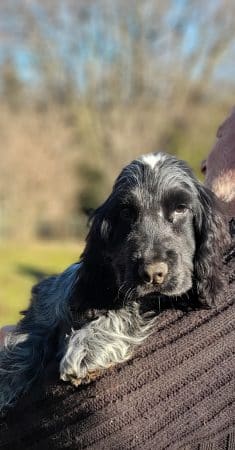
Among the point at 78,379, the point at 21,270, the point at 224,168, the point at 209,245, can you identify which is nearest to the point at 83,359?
the point at 78,379

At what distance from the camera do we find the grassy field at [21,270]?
14717mm

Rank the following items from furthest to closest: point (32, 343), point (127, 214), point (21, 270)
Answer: point (21, 270)
point (32, 343)
point (127, 214)

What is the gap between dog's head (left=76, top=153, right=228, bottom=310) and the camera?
2777mm

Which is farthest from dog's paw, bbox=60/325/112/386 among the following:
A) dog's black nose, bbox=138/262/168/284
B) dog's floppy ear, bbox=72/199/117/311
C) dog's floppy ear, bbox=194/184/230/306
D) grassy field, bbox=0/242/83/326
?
grassy field, bbox=0/242/83/326

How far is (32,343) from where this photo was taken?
3100mm

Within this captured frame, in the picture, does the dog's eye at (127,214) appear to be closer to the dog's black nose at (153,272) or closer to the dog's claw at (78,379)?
the dog's black nose at (153,272)

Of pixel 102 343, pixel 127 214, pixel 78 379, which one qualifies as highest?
pixel 127 214

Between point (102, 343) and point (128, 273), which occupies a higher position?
point (128, 273)

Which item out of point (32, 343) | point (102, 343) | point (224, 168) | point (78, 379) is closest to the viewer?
point (78, 379)

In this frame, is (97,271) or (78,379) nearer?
(78,379)

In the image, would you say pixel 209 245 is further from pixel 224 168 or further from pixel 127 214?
pixel 224 168

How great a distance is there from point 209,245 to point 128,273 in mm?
425

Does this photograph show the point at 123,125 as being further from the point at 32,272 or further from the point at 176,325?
the point at 176,325

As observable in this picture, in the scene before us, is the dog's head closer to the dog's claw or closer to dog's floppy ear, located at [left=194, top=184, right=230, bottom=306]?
dog's floppy ear, located at [left=194, top=184, right=230, bottom=306]
